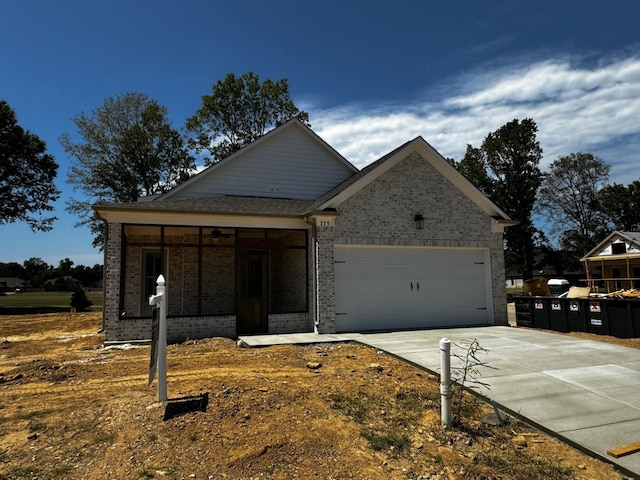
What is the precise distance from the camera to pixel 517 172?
3444 cm

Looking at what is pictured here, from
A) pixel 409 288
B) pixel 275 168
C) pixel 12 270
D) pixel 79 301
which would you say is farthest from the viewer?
pixel 12 270

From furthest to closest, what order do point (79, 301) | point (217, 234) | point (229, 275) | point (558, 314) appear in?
point (79, 301) → point (229, 275) → point (558, 314) → point (217, 234)

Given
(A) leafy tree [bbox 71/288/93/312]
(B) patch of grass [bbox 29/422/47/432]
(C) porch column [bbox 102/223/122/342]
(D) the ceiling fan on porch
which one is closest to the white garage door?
(D) the ceiling fan on porch

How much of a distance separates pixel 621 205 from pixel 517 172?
22768 millimetres

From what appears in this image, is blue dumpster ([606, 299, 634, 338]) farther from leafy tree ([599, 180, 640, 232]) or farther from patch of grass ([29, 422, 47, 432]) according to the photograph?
leafy tree ([599, 180, 640, 232])

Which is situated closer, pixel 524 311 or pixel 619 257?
pixel 524 311

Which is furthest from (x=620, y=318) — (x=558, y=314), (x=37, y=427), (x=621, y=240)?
(x=621, y=240)

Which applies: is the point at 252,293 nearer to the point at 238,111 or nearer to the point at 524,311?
the point at 524,311

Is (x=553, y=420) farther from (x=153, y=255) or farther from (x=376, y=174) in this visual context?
(x=153, y=255)

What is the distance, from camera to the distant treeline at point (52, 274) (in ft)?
263

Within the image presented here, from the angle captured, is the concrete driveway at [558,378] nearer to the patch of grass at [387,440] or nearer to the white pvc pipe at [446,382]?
the white pvc pipe at [446,382]

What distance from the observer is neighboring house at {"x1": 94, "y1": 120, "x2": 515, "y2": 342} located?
37.4 feet

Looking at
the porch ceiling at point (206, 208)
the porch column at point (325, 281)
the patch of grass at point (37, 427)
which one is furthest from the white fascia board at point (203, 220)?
the patch of grass at point (37, 427)

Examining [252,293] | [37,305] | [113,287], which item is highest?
[113,287]
